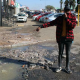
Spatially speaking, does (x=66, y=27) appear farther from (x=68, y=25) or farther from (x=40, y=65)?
(x=40, y=65)

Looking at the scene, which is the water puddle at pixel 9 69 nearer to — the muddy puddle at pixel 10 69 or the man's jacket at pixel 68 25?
the muddy puddle at pixel 10 69

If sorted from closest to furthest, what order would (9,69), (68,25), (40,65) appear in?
(68,25) < (9,69) < (40,65)

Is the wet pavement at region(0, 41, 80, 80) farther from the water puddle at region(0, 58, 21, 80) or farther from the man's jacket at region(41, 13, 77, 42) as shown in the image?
the man's jacket at region(41, 13, 77, 42)

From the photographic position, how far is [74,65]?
5.61 metres

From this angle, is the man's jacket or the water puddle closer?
the man's jacket

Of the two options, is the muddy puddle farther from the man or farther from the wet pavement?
the man

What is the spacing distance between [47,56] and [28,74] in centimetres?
209

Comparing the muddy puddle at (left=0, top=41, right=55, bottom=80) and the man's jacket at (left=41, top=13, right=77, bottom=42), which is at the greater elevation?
the man's jacket at (left=41, top=13, right=77, bottom=42)

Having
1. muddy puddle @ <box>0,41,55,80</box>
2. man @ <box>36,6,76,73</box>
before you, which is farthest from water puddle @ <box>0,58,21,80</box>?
man @ <box>36,6,76,73</box>

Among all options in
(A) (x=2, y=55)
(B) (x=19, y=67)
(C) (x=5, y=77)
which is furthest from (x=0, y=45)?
(C) (x=5, y=77)

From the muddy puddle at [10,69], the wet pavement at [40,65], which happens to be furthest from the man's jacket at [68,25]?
the muddy puddle at [10,69]

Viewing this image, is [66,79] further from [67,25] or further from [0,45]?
[0,45]

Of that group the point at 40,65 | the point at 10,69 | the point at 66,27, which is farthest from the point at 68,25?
the point at 10,69

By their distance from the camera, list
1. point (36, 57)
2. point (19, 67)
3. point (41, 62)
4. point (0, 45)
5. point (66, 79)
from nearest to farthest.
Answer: point (66, 79) → point (19, 67) → point (41, 62) → point (36, 57) → point (0, 45)
